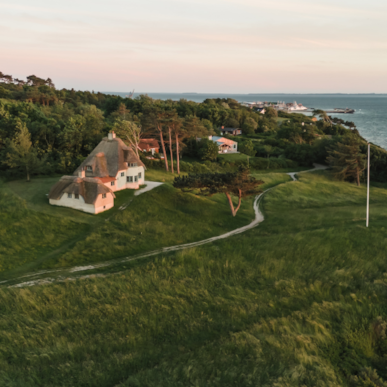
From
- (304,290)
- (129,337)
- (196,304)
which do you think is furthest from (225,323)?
(304,290)

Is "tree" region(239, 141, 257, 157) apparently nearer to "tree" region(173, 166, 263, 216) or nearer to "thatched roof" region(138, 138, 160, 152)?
"thatched roof" region(138, 138, 160, 152)

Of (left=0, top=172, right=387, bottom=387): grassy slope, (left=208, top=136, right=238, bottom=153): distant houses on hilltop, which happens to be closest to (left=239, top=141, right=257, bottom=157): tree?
(left=208, top=136, right=238, bottom=153): distant houses on hilltop

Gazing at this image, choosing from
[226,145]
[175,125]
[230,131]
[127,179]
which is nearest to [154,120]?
[175,125]

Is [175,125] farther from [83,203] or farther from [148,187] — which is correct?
[83,203]

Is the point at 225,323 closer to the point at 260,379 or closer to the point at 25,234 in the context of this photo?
the point at 260,379

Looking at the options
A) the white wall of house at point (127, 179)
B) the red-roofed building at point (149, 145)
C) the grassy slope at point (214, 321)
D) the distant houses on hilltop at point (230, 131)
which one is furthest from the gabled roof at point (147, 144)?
the grassy slope at point (214, 321)

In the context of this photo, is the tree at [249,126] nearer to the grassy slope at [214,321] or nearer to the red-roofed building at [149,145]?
the red-roofed building at [149,145]

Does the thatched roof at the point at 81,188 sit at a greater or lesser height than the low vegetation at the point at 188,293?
greater
